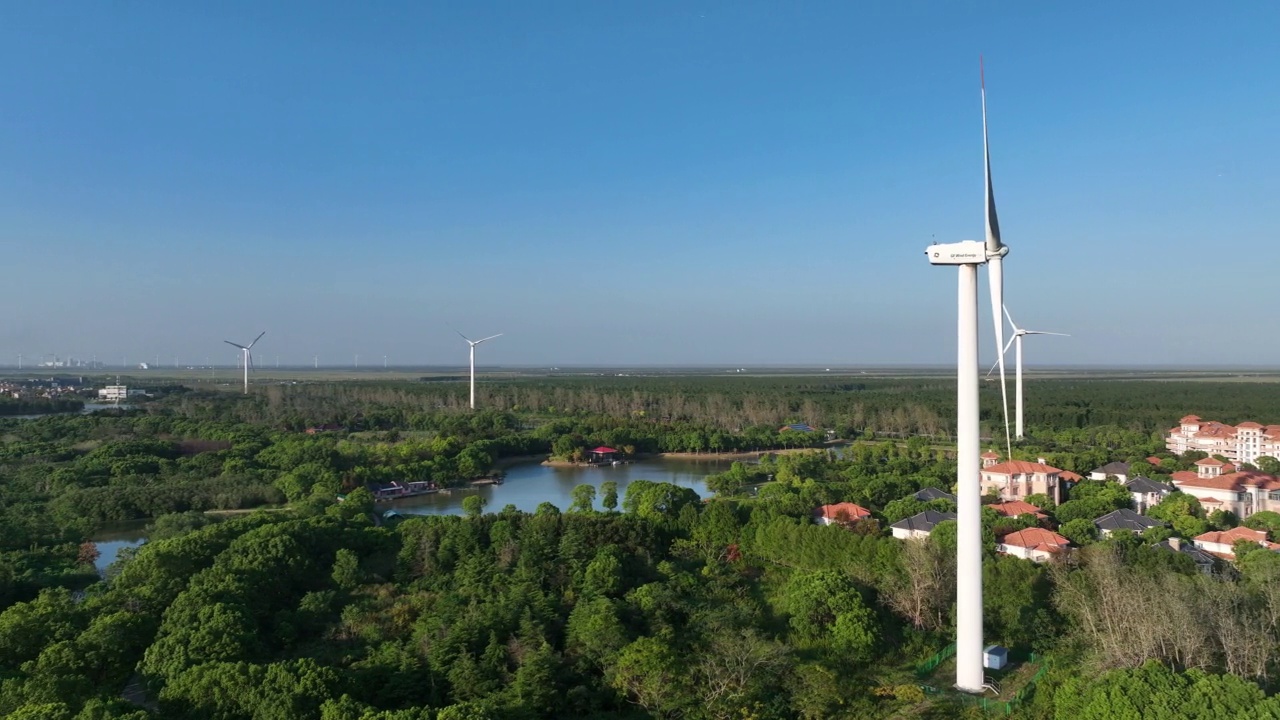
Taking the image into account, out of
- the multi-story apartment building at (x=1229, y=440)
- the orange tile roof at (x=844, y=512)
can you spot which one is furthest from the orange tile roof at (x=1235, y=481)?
the orange tile roof at (x=844, y=512)

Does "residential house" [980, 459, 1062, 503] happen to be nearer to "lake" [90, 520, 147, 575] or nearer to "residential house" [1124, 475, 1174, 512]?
"residential house" [1124, 475, 1174, 512]

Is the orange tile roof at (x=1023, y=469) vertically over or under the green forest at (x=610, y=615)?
over

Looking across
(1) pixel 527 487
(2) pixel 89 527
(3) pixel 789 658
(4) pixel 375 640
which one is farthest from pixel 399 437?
(3) pixel 789 658

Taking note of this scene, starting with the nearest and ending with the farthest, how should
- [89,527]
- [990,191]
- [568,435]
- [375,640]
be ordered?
[990,191]
[375,640]
[89,527]
[568,435]

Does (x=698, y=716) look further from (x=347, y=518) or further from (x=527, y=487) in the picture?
(x=527, y=487)

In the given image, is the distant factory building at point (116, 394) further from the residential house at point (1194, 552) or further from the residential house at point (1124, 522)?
the residential house at point (1194, 552)

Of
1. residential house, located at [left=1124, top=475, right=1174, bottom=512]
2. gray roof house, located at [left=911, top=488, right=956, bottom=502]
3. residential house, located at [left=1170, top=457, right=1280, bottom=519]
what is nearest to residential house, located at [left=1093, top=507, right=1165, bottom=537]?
residential house, located at [left=1124, top=475, right=1174, bottom=512]
